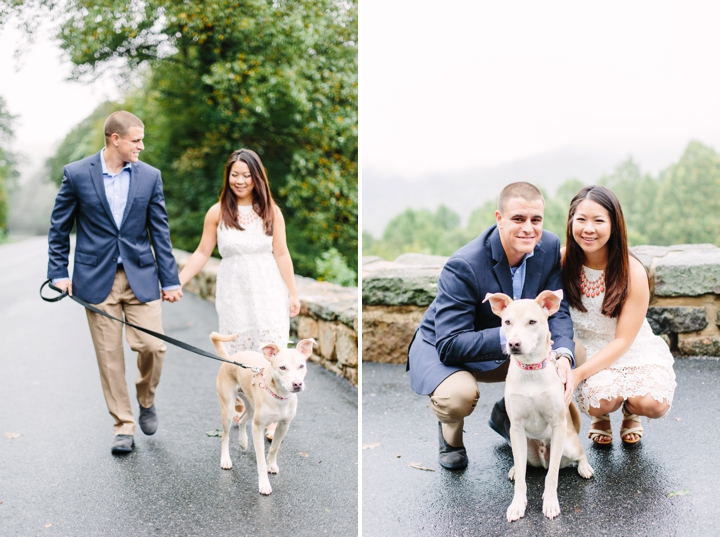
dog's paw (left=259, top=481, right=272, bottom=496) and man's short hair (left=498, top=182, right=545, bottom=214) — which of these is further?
dog's paw (left=259, top=481, right=272, bottom=496)

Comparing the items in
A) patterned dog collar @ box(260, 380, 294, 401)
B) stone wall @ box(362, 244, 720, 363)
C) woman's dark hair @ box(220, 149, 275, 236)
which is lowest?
stone wall @ box(362, 244, 720, 363)

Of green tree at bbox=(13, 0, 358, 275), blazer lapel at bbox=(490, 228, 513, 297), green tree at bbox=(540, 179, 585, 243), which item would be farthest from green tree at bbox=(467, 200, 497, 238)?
blazer lapel at bbox=(490, 228, 513, 297)

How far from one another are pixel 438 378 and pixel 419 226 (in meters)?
12.0

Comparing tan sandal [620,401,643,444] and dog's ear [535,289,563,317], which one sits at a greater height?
dog's ear [535,289,563,317]

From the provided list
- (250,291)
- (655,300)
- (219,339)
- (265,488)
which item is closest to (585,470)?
(265,488)

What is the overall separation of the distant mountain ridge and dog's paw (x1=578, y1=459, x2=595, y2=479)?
10.3 metres

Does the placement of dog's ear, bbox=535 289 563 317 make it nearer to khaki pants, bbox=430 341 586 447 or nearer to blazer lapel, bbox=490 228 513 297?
blazer lapel, bbox=490 228 513 297

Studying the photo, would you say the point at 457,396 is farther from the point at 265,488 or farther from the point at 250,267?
the point at 250,267

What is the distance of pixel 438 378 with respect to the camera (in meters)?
3.38

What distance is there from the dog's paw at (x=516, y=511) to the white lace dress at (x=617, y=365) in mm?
764

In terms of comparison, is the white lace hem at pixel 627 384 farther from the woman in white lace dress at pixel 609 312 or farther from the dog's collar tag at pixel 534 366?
the dog's collar tag at pixel 534 366

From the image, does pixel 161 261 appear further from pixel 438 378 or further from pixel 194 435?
pixel 438 378

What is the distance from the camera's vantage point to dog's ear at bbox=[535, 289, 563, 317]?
2689 mm

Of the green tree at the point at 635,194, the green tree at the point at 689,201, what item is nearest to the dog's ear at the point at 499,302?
the green tree at the point at 689,201
